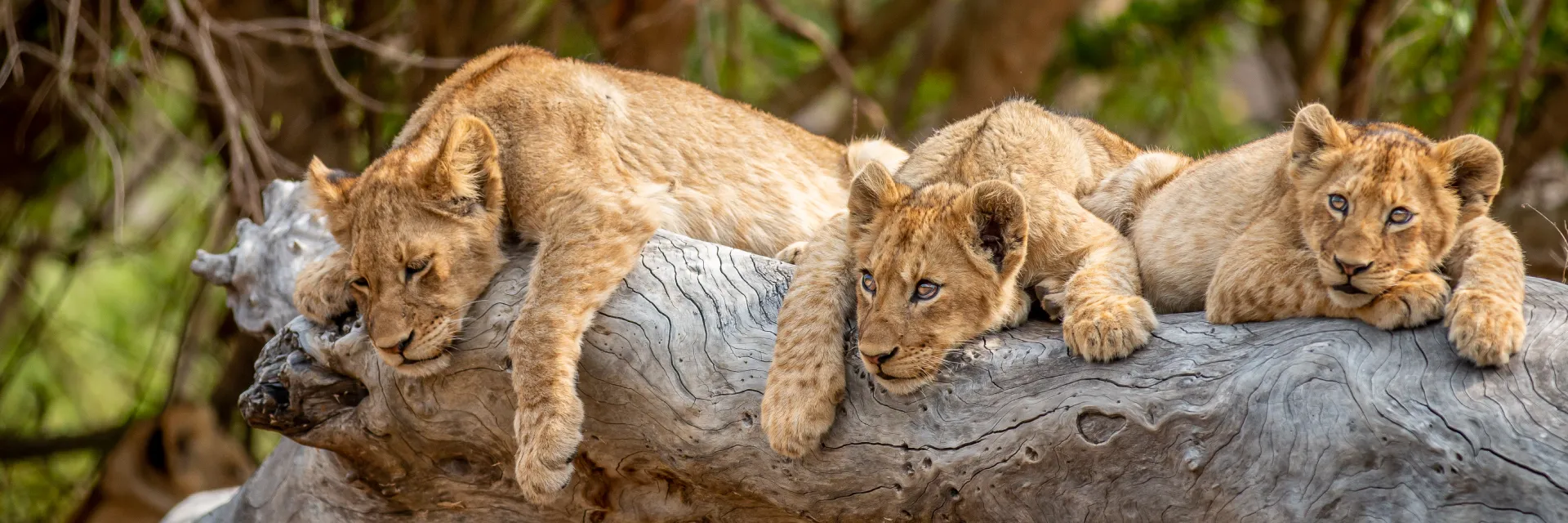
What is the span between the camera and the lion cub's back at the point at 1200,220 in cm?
423

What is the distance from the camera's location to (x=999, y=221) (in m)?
4.08

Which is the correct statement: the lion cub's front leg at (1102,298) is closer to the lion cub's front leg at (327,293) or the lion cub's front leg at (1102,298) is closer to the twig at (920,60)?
the lion cub's front leg at (327,293)

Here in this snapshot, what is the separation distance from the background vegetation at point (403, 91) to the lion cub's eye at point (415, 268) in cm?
233

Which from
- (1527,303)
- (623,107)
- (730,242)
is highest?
(623,107)

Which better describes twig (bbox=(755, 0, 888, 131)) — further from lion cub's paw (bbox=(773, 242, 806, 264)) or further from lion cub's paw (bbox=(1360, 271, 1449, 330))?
lion cub's paw (bbox=(1360, 271, 1449, 330))

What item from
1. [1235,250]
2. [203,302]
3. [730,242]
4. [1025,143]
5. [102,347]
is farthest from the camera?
[102,347]

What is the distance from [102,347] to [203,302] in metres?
1.92

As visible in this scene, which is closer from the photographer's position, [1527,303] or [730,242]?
[1527,303]

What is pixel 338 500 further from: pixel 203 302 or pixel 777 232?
pixel 203 302

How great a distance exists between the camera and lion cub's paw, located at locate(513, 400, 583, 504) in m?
4.27

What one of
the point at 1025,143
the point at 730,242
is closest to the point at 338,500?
the point at 730,242

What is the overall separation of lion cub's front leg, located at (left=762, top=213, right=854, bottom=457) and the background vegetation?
3602 millimetres

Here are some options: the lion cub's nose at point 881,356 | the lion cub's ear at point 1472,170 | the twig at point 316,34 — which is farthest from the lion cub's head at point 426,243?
the lion cub's ear at point 1472,170

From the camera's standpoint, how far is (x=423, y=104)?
5.71 m
